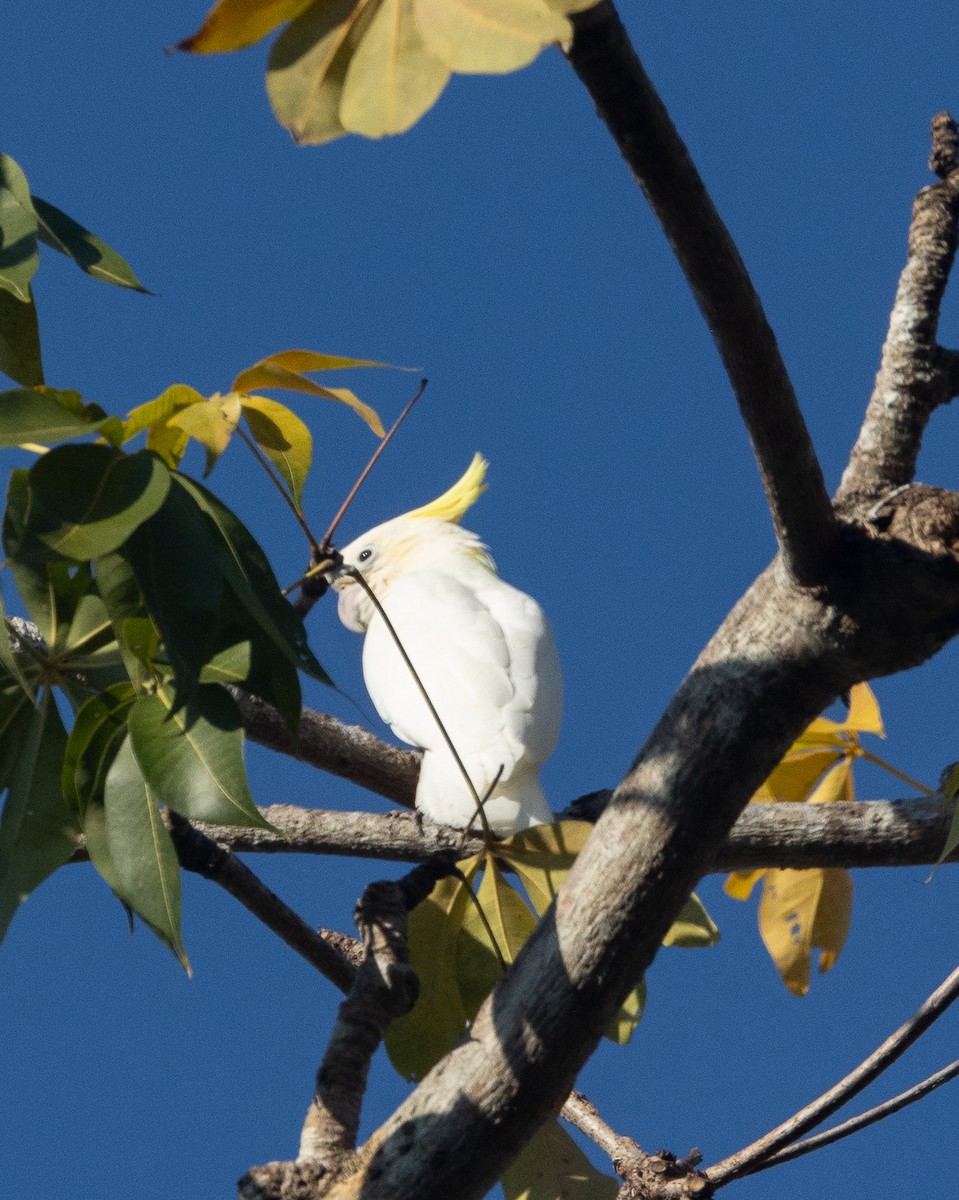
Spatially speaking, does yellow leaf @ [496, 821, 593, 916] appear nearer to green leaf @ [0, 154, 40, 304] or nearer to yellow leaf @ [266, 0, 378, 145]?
green leaf @ [0, 154, 40, 304]

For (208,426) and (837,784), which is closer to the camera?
→ (208,426)

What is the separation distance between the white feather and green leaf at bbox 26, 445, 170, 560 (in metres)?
1.19

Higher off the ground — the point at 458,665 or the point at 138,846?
the point at 458,665

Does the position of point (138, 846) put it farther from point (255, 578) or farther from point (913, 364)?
point (913, 364)

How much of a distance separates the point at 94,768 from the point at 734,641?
67 cm

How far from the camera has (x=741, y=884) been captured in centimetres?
231

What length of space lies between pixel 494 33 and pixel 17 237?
622 mm

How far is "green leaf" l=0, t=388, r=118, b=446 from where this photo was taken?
1.03m

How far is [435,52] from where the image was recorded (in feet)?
2.57

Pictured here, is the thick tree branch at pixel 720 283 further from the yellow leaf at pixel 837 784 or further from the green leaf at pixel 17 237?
the yellow leaf at pixel 837 784

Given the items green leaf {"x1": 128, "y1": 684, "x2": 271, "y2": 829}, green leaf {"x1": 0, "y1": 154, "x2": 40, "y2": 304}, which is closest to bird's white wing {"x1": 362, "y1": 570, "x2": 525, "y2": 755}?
green leaf {"x1": 128, "y1": 684, "x2": 271, "y2": 829}

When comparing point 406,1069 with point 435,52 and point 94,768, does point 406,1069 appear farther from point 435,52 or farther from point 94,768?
point 435,52

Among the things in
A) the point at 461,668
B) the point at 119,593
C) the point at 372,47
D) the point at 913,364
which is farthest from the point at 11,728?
the point at 461,668

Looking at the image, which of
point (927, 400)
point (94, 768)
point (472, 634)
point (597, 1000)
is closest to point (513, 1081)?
point (597, 1000)
